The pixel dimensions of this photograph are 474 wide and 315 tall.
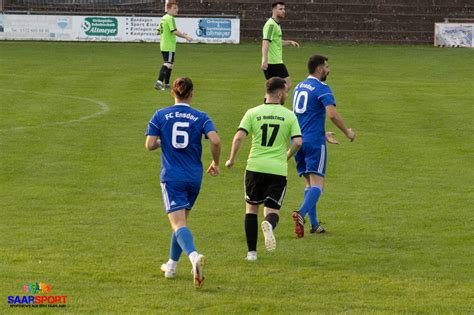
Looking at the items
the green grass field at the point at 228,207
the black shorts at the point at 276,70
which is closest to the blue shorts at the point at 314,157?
the green grass field at the point at 228,207

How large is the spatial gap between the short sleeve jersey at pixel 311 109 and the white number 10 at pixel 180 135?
9.80 ft

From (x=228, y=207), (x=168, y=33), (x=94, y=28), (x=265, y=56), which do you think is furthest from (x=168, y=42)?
(x=94, y=28)

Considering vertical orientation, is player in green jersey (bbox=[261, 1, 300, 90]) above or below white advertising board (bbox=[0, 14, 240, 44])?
above

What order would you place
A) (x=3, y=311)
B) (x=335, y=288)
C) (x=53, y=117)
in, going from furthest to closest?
(x=53, y=117), (x=335, y=288), (x=3, y=311)

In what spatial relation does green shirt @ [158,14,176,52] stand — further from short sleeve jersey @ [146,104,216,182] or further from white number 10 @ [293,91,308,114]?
short sleeve jersey @ [146,104,216,182]

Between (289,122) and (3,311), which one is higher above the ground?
(289,122)

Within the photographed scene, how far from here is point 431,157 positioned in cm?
1891

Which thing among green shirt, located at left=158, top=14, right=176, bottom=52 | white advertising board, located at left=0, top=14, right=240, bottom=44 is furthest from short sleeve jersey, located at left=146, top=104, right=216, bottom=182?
white advertising board, located at left=0, top=14, right=240, bottom=44

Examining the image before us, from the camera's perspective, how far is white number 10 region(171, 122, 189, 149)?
10.4 meters

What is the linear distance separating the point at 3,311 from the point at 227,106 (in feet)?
50.9

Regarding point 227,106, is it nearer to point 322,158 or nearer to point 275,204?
point 322,158

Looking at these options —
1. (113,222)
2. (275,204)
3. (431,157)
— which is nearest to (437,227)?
(275,204)

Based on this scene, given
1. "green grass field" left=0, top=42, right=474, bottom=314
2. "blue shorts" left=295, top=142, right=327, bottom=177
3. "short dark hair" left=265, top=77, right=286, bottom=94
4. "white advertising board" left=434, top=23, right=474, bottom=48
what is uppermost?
"short dark hair" left=265, top=77, right=286, bottom=94

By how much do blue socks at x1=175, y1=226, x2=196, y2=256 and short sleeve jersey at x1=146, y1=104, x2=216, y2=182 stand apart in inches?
21.8
